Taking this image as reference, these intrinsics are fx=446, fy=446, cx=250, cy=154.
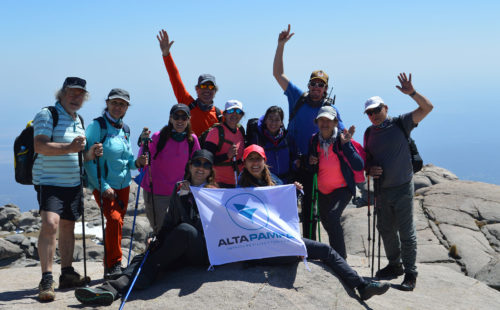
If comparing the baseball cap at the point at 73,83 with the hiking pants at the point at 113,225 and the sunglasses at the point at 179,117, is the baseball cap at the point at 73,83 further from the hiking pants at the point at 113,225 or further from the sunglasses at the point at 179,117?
the hiking pants at the point at 113,225

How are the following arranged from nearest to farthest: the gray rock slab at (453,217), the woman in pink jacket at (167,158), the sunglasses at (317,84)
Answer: the woman in pink jacket at (167,158), the sunglasses at (317,84), the gray rock slab at (453,217)

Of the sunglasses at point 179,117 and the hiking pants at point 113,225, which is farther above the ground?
the sunglasses at point 179,117

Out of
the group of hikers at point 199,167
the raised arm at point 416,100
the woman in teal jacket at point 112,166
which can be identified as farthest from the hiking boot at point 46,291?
the raised arm at point 416,100

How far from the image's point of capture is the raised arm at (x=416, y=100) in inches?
364

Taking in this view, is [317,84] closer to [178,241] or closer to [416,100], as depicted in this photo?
[416,100]

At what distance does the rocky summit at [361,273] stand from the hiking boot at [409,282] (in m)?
0.15

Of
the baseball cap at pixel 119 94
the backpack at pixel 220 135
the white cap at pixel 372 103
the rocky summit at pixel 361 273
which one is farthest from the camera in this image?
the backpack at pixel 220 135

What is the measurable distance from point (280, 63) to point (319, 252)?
4854 millimetres

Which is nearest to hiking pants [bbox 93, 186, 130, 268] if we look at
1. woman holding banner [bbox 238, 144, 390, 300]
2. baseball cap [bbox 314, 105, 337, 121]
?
woman holding banner [bbox 238, 144, 390, 300]

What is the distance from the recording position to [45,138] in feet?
25.0

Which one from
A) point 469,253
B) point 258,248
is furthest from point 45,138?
point 469,253

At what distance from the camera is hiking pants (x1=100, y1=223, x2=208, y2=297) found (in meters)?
7.41

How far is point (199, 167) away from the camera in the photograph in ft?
26.7

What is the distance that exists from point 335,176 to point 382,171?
3.95 ft
